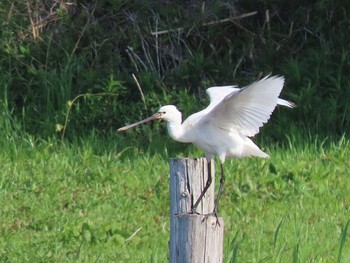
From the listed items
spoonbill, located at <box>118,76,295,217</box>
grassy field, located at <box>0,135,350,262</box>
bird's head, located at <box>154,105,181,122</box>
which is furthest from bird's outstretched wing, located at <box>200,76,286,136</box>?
grassy field, located at <box>0,135,350,262</box>

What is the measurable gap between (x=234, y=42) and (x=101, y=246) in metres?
4.55

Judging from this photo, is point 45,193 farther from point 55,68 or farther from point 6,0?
point 6,0

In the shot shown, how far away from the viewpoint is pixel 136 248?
6914 mm

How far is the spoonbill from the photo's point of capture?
19.2ft

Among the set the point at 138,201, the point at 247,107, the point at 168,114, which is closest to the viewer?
the point at 247,107

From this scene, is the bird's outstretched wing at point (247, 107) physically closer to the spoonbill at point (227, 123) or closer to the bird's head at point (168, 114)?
the spoonbill at point (227, 123)

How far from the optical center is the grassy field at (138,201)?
675 centimetres

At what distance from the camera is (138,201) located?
788cm

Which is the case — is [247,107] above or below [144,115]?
below

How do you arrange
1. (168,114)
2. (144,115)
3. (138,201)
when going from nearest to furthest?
1. (168,114)
2. (138,201)
3. (144,115)

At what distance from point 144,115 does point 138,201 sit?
2349 mm

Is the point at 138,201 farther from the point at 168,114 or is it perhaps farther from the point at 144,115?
the point at 144,115

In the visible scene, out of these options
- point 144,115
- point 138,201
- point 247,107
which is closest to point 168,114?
point 247,107

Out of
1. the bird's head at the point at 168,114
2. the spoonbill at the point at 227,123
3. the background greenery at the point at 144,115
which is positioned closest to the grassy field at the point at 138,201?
the background greenery at the point at 144,115
